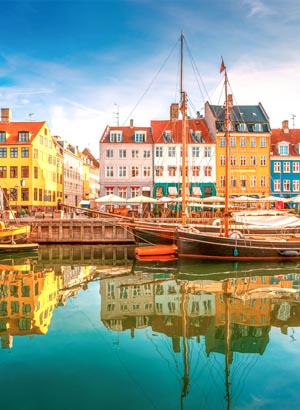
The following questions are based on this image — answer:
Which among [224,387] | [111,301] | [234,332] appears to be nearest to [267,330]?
[234,332]

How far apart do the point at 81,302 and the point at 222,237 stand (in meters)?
13.3

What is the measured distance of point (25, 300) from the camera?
1691 centimetres

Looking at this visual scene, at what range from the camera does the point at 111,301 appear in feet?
56.1

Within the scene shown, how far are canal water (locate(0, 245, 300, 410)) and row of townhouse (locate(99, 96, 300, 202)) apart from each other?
31514mm

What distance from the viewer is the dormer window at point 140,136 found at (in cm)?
5419

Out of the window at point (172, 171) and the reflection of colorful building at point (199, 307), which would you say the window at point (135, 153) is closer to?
the window at point (172, 171)

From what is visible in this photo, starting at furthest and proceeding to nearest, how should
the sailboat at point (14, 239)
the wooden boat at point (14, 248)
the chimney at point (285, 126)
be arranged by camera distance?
the chimney at point (285, 126) → the sailboat at point (14, 239) → the wooden boat at point (14, 248)

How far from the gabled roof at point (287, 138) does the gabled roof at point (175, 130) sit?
9988 mm

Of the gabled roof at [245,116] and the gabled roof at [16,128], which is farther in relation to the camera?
the gabled roof at [245,116]

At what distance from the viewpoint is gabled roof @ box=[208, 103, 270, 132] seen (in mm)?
54475

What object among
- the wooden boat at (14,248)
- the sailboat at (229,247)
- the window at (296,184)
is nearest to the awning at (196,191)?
the window at (296,184)

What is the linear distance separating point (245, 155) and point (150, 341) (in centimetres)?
4590

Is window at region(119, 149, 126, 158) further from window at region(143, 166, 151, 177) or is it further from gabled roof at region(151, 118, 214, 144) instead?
gabled roof at region(151, 118, 214, 144)

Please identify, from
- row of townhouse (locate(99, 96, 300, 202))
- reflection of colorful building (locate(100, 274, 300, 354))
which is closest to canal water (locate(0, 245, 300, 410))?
reflection of colorful building (locate(100, 274, 300, 354))
